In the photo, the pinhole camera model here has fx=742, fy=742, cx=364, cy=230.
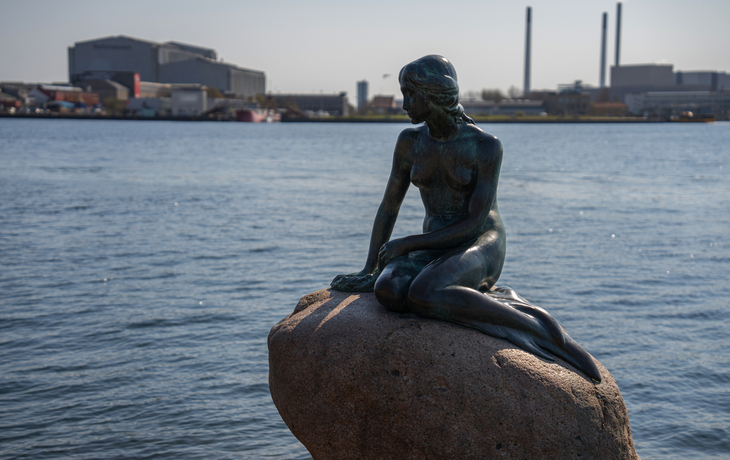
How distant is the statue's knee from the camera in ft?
16.6

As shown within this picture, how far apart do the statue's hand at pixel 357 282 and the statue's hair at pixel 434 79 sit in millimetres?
1386

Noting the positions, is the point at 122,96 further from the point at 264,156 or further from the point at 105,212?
the point at 105,212

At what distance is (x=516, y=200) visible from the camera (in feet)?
88.0

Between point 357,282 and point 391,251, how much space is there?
0.58 meters

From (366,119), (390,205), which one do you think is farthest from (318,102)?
(390,205)

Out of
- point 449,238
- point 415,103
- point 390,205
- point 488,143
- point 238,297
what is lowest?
point 238,297

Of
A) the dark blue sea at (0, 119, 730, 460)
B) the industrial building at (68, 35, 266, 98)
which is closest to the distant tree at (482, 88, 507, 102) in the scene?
the industrial building at (68, 35, 266, 98)

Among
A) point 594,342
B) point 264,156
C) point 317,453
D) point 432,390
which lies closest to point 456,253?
point 432,390

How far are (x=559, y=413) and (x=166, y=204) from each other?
2222cm

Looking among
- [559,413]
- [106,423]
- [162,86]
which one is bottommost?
[106,423]

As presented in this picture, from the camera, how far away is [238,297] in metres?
12.7

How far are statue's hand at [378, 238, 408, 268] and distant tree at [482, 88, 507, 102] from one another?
172 meters

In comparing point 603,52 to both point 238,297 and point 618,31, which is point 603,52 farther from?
point 238,297

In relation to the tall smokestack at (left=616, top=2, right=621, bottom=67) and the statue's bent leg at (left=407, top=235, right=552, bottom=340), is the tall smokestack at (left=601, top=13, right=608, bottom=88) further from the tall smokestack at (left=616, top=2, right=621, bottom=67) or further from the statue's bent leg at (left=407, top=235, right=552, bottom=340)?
the statue's bent leg at (left=407, top=235, right=552, bottom=340)
